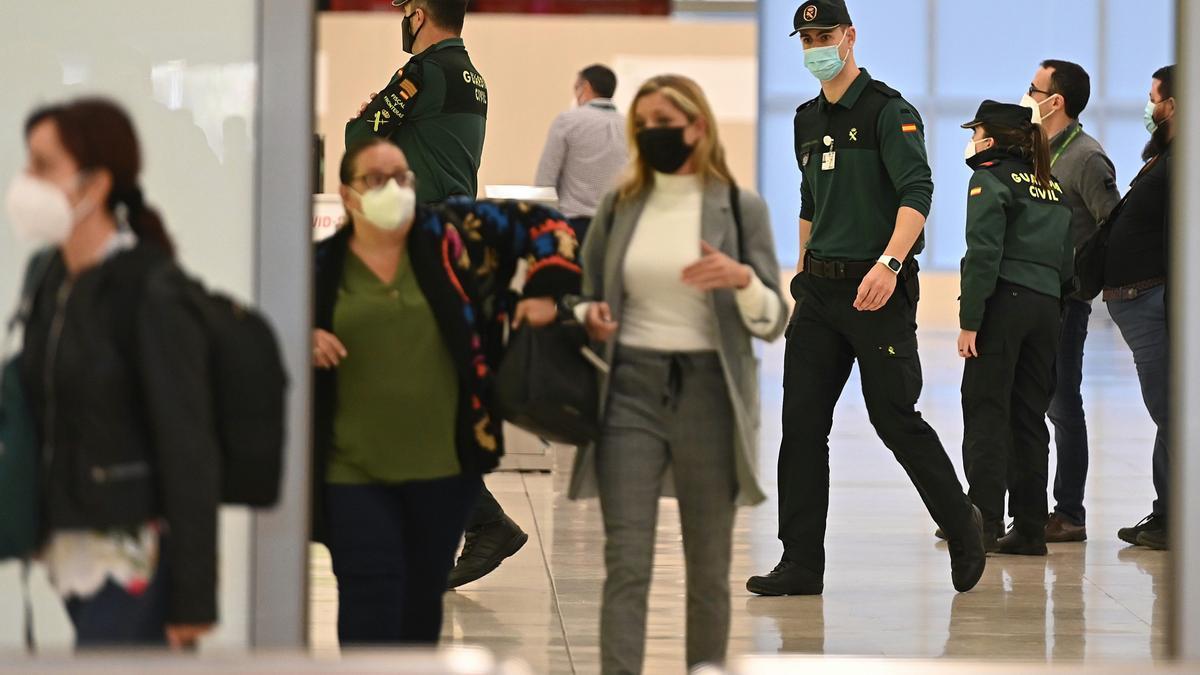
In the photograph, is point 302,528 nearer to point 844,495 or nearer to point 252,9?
point 252,9

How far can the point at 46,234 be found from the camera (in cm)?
299

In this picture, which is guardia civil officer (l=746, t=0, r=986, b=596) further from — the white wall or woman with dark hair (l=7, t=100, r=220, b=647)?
woman with dark hair (l=7, t=100, r=220, b=647)

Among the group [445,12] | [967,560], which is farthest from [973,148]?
[445,12]

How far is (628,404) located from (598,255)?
0.34 metres

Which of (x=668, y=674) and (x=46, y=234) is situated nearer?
(x=46, y=234)

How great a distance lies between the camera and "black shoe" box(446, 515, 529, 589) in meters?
5.62

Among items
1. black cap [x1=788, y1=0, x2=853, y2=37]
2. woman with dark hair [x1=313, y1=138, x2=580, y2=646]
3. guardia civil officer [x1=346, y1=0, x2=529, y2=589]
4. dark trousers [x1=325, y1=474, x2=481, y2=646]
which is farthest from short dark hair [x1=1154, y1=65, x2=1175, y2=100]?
dark trousers [x1=325, y1=474, x2=481, y2=646]

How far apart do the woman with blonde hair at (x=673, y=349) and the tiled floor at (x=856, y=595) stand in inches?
35.0

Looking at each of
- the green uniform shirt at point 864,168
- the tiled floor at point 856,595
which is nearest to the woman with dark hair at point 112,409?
the tiled floor at point 856,595

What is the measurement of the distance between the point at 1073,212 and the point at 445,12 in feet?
9.81

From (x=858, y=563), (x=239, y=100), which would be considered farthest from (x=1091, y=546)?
(x=239, y=100)

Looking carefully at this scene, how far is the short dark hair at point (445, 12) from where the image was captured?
5.00 m

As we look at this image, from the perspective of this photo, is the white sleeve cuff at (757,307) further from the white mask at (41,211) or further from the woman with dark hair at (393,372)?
the white mask at (41,211)

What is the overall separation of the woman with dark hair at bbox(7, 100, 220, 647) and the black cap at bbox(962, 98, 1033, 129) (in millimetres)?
3918
